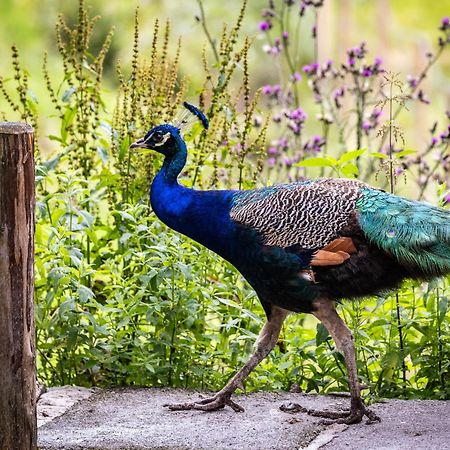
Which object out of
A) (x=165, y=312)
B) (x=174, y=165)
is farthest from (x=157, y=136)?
(x=165, y=312)

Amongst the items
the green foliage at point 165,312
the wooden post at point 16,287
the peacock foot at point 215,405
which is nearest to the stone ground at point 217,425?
the peacock foot at point 215,405

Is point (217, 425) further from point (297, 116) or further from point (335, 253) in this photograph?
point (297, 116)

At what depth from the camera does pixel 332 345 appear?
453cm

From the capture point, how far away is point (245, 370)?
4.15 meters

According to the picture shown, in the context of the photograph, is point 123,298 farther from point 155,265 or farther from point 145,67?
point 145,67

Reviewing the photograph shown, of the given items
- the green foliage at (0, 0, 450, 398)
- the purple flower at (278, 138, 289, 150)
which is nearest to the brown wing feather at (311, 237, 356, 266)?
the green foliage at (0, 0, 450, 398)

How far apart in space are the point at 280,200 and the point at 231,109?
1.04 metres

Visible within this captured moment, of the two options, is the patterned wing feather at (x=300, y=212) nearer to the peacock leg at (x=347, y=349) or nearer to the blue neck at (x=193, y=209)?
the blue neck at (x=193, y=209)

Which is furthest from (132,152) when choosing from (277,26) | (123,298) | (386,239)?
(277,26)

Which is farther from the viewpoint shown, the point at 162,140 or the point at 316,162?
the point at 316,162

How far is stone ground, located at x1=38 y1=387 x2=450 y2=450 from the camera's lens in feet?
12.1

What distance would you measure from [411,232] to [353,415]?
0.75 m

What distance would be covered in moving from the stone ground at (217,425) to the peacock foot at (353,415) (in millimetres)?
27

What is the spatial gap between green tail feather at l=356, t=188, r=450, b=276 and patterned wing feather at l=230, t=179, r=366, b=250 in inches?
4.1
